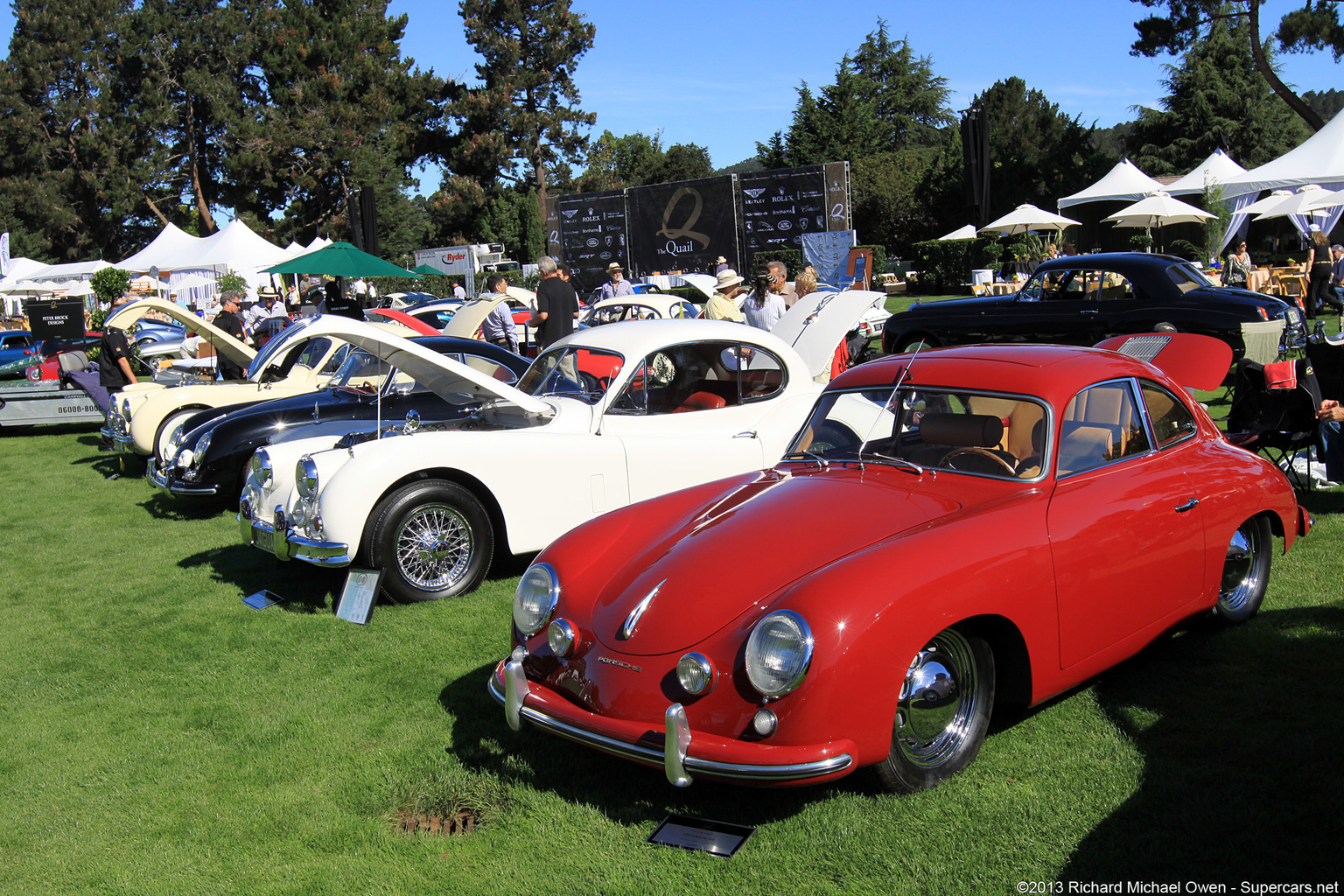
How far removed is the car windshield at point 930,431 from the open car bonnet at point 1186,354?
2211 millimetres

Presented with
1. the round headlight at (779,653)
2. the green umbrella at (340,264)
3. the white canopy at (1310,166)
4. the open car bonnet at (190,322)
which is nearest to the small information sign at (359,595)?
the round headlight at (779,653)

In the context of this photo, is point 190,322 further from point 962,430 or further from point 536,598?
point 962,430

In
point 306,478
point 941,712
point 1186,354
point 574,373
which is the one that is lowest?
point 941,712

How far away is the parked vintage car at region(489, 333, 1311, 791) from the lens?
2.92 meters

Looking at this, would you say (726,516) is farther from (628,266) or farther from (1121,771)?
(628,266)

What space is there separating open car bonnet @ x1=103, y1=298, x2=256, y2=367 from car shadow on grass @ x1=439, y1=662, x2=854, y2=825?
748cm

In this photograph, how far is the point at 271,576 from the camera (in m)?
6.58

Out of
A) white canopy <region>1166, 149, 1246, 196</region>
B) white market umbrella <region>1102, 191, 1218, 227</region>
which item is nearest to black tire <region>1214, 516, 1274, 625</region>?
white market umbrella <region>1102, 191, 1218, 227</region>

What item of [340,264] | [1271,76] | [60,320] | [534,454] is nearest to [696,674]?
[534,454]

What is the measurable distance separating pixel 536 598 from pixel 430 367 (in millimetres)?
2797

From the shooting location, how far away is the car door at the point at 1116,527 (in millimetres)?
3445

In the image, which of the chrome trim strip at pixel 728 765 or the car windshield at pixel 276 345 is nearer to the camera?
the chrome trim strip at pixel 728 765

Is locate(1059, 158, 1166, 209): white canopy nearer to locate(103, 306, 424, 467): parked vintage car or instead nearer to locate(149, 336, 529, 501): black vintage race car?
locate(103, 306, 424, 467): parked vintage car

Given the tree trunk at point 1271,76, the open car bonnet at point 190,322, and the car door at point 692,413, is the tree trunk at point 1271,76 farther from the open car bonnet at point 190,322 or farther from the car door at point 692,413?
the open car bonnet at point 190,322
